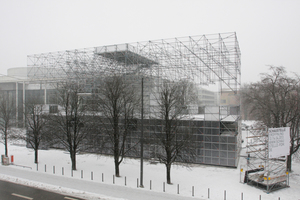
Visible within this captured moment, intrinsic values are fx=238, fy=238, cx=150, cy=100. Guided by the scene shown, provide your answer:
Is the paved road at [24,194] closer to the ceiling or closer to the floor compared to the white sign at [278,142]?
closer to the floor

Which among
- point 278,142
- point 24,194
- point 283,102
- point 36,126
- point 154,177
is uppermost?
point 283,102

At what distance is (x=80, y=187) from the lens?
45.7 ft

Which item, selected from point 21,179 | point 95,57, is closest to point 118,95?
point 21,179

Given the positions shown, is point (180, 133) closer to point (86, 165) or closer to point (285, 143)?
point (285, 143)

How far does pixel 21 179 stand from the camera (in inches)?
605

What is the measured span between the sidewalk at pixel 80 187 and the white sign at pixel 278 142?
5.98 meters

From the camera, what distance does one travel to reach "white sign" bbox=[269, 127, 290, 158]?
1406 centimetres

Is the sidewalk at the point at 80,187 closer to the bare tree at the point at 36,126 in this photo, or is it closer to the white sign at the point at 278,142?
the bare tree at the point at 36,126

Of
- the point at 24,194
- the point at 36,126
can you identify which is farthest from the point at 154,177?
the point at 36,126

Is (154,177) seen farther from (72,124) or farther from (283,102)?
(283,102)

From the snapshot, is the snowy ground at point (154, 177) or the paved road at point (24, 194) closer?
the paved road at point (24, 194)

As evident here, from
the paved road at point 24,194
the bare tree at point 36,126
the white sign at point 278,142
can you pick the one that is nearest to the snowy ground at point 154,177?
the paved road at point 24,194

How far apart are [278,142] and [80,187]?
12137 mm

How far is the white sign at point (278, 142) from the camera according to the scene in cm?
1406
